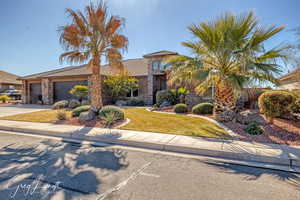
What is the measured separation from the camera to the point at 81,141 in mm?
5754

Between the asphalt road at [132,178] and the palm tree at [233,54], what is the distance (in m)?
3.75

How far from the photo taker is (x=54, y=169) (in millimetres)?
3529

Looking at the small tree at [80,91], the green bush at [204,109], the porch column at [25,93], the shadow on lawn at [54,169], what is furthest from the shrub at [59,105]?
the green bush at [204,109]

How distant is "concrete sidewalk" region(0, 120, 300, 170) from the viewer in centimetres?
400

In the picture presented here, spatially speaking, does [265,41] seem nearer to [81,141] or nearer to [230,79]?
[230,79]

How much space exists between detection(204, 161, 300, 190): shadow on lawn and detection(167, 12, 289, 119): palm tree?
339 cm

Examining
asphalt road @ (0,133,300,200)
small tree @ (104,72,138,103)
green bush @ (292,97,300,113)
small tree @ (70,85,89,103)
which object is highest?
small tree @ (104,72,138,103)

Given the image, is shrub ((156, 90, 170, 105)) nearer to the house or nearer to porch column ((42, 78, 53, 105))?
the house

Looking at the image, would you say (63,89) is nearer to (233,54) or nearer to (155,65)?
(155,65)

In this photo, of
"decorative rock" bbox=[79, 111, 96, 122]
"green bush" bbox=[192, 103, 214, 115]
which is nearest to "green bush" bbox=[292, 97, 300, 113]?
"green bush" bbox=[192, 103, 214, 115]

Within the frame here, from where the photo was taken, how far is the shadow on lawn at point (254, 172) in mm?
3090

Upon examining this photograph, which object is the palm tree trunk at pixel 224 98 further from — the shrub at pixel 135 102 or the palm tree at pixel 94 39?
the shrub at pixel 135 102

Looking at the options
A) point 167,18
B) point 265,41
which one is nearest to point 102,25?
point 167,18

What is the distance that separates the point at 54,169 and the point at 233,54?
23.4 ft
